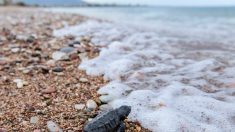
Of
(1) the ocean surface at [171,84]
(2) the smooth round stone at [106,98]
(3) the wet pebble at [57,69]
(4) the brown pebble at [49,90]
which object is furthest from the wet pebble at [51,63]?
(2) the smooth round stone at [106,98]

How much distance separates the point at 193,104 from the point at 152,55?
2.43m

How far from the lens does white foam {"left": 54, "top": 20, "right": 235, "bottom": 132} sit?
11.2 ft

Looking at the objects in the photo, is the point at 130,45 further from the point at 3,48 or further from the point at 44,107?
the point at 44,107

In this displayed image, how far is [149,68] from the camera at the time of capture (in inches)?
202

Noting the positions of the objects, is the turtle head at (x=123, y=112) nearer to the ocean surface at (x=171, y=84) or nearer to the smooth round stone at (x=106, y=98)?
the ocean surface at (x=171, y=84)

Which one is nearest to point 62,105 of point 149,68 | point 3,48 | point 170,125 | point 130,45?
point 170,125

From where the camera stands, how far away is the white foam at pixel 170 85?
3.41 meters

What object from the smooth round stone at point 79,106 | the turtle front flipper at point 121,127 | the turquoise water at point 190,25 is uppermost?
the turtle front flipper at point 121,127

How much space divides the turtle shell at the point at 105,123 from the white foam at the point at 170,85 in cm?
39

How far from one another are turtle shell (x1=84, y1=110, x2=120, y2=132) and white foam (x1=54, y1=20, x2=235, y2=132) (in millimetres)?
395

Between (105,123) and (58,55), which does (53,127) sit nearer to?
(105,123)

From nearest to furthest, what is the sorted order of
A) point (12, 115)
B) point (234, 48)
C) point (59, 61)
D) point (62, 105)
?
point (12, 115) → point (62, 105) → point (59, 61) → point (234, 48)

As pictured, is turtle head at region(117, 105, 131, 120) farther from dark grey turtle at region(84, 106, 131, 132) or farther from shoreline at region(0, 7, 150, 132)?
shoreline at region(0, 7, 150, 132)

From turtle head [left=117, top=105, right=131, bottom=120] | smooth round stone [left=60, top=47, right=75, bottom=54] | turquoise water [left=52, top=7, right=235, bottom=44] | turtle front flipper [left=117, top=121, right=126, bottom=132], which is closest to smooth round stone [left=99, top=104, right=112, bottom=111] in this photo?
turtle head [left=117, top=105, right=131, bottom=120]
